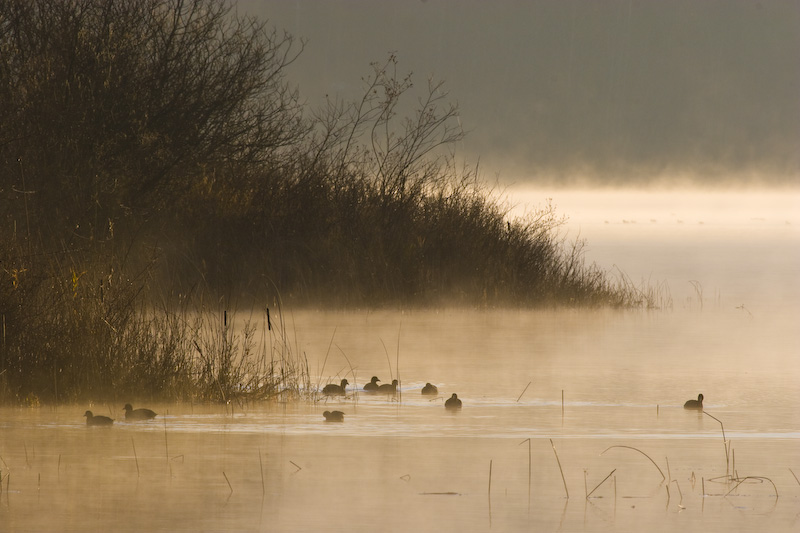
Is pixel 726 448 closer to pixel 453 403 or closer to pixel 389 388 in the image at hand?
pixel 453 403

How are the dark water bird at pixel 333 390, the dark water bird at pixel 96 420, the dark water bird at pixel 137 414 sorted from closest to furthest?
the dark water bird at pixel 96 420 < the dark water bird at pixel 137 414 < the dark water bird at pixel 333 390

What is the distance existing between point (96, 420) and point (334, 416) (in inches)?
62.1

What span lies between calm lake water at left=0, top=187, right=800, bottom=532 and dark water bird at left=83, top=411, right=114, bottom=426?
8 centimetres

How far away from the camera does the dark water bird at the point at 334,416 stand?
884cm

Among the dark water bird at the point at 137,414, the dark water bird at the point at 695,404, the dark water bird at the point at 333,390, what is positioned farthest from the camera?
the dark water bird at the point at 333,390

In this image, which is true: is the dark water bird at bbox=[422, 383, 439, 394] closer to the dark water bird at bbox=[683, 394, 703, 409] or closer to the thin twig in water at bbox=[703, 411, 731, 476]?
the dark water bird at bbox=[683, 394, 703, 409]

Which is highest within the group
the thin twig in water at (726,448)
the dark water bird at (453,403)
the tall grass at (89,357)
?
the tall grass at (89,357)

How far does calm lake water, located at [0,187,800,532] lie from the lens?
6.14 meters

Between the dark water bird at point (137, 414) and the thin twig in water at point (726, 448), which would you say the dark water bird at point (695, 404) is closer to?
the thin twig in water at point (726, 448)

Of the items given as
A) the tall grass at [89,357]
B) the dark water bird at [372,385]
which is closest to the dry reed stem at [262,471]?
the tall grass at [89,357]

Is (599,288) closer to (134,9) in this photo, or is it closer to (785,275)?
(134,9)

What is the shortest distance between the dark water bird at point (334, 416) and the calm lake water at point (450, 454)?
5 centimetres

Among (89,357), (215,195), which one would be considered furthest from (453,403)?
(215,195)

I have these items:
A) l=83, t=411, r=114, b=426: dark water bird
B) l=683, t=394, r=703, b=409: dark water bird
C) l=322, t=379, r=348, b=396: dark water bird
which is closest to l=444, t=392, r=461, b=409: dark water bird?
l=322, t=379, r=348, b=396: dark water bird
